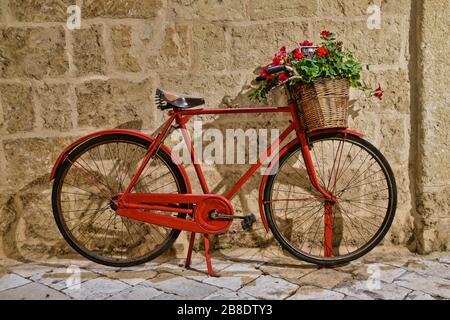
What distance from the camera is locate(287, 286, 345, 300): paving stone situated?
8.39ft

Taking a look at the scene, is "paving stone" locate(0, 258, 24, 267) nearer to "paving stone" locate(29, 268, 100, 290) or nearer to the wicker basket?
"paving stone" locate(29, 268, 100, 290)

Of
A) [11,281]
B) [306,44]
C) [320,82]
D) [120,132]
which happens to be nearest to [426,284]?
[320,82]

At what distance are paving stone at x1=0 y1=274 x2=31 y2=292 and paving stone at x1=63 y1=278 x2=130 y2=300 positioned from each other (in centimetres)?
41

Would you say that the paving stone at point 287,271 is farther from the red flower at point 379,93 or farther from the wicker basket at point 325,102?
the red flower at point 379,93

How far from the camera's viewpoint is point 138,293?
2660 millimetres

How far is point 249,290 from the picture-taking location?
2686 millimetres

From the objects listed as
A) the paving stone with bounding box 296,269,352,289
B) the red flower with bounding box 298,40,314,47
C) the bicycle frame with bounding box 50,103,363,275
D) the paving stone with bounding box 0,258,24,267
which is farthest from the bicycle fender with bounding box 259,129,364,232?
the paving stone with bounding box 0,258,24,267

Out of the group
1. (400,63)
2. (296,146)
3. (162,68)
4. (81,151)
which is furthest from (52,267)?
(400,63)

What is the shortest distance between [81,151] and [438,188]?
114 inches

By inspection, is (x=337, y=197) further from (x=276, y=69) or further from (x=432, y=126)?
(x=276, y=69)

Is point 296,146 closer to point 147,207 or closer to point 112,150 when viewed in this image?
point 147,207

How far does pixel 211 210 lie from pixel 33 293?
4.35 feet

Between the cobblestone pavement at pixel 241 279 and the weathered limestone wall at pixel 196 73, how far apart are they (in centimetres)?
47

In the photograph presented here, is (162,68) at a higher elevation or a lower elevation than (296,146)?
higher
